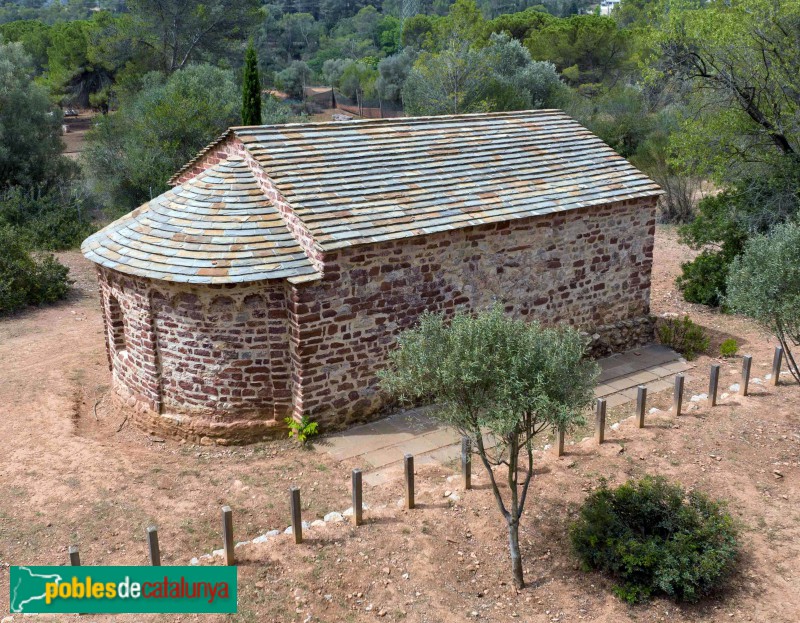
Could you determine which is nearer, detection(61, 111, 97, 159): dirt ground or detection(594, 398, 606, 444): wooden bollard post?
detection(594, 398, 606, 444): wooden bollard post

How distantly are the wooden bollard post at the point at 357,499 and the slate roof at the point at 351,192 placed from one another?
124 inches

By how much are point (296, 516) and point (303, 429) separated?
2733 millimetres

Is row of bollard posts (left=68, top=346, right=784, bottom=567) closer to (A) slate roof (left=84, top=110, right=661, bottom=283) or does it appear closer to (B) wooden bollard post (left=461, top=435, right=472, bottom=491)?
(B) wooden bollard post (left=461, top=435, right=472, bottom=491)

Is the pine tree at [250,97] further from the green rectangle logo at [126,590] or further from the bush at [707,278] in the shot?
the green rectangle logo at [126,590]

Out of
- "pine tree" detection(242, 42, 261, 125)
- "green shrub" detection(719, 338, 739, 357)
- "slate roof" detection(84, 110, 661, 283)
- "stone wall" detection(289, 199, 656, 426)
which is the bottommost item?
"green shrub" detection(719, 338, 739, 357)

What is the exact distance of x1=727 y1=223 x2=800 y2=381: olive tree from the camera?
9031 mm

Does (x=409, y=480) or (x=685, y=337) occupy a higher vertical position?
(x=409, y=480)

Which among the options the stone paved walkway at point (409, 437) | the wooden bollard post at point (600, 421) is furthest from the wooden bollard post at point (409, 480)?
the wooden bollard post at point (600, 421)

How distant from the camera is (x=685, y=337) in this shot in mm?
14234

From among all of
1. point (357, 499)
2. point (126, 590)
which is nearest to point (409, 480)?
point (357, 499)

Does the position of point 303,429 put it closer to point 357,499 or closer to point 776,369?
point 357,499

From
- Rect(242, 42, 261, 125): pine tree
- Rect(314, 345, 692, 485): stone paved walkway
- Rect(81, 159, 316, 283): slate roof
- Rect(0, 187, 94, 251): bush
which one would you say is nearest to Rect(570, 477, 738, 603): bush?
Rect(314, 345, 692, 485): stone paved walkway

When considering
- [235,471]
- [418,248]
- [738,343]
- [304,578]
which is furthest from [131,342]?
[738,343]

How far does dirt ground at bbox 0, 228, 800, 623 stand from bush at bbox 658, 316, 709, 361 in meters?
1.55
